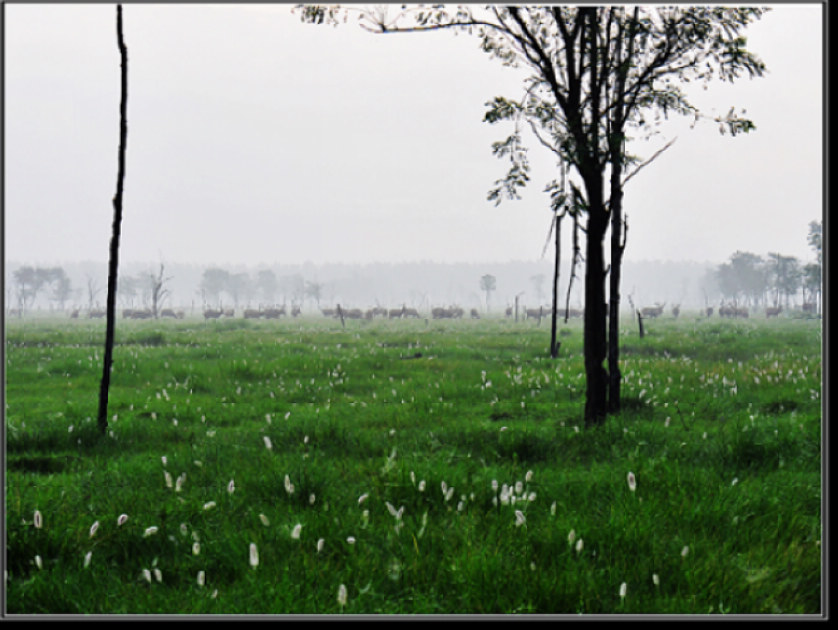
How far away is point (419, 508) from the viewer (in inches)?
202

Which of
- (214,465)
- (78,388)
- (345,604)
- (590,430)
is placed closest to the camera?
(345,604)

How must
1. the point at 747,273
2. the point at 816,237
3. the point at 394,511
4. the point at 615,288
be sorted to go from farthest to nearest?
the point at 747,273, the point at 816,237, the point at 615,288, the point at 394,511

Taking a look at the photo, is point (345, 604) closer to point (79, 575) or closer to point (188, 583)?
point (188, 583)

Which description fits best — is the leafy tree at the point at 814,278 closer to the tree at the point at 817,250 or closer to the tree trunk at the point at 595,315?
the tree at the point at 817,250

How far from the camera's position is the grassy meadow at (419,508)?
383 cm

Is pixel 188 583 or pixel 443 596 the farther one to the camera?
pixel 188 583

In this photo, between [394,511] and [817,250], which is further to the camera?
[817,250]

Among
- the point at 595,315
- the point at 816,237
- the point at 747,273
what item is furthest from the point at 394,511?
the point at 747,273

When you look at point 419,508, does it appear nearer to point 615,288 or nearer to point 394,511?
point 394,511

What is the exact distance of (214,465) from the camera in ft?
20.9

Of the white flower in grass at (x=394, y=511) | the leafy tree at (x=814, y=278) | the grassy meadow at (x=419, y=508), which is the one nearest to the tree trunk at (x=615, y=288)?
the grassy meadow at (x=419, y=508)

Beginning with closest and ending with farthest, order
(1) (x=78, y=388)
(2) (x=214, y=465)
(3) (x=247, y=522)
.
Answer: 1. (3) (x=247, y=522)
2. (2) (x=214, y=465)
3. (1) (x=78, y=388)

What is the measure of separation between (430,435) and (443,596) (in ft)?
12.7

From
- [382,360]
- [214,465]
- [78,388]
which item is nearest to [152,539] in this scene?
[214,465]
